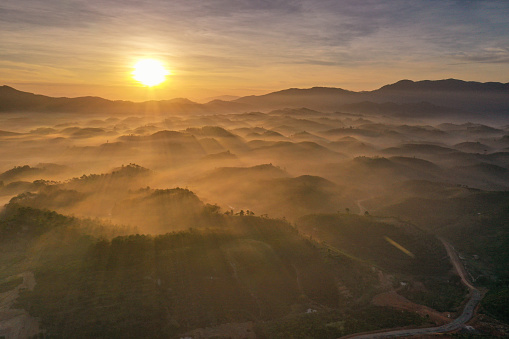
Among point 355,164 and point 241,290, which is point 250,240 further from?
point 355,164

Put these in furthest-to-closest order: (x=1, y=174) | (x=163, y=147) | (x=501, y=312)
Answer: (x=163, y=147) < (x=1, y=174) < (x=501, y=312)

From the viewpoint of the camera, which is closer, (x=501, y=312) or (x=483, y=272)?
(x=501, y=312)

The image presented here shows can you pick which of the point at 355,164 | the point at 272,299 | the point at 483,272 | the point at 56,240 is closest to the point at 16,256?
the point at 56,240

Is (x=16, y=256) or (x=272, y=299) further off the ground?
(x=16, y=256)

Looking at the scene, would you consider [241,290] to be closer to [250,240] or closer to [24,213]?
[250,240]

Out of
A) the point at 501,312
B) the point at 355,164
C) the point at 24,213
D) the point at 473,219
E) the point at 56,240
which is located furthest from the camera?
the point at 355,164

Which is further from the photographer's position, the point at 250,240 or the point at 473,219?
the point at 473,219

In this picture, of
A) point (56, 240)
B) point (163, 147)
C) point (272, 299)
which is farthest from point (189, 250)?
point (163, 147)

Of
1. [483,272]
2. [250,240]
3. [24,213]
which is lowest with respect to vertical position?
[483,272]

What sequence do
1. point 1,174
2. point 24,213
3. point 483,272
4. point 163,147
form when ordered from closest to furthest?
1. point 24,213
2. point 483,272
3. point 1,174
4. point 163,147
